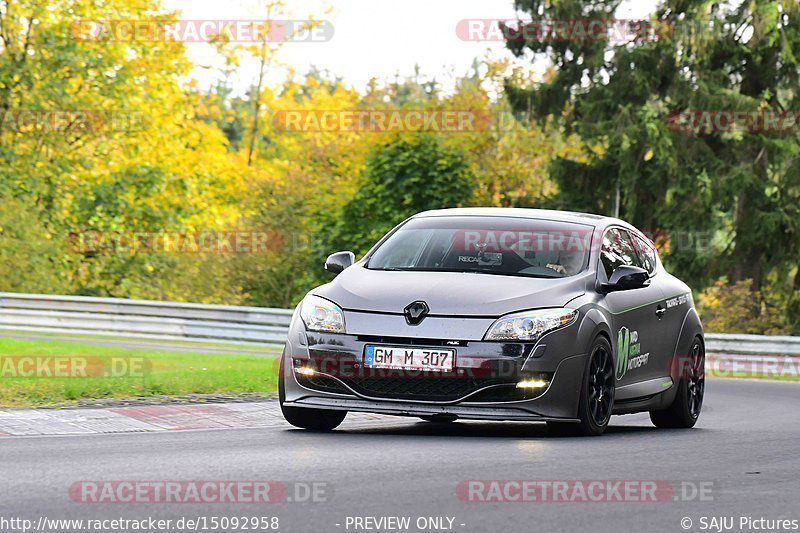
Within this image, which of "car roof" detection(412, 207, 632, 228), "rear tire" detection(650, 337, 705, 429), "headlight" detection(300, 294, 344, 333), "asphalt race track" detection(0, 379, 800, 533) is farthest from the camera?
"rear tire" detection(650, 337, 705, 429)

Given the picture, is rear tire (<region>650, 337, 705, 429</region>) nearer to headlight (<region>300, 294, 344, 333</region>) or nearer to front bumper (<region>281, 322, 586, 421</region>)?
front bumper (<region>281, 322, 586, 421</region>)

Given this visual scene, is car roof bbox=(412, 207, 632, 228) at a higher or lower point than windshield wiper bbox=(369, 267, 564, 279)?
higher

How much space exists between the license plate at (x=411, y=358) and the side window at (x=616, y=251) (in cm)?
195

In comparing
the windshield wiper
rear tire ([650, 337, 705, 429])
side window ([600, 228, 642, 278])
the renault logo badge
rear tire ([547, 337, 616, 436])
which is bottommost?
rear tire ([650, 337, 705, 429])

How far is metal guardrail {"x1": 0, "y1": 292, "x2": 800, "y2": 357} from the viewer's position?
27.1 meters

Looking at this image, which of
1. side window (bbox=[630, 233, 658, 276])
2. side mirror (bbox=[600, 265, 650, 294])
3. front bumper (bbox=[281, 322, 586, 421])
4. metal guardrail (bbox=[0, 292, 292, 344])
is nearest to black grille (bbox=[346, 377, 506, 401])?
front bumper (bbox=[281, 322, 586, 421])

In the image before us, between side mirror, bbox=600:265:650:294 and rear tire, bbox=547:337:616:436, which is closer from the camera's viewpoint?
rear tire, bbox=547:337:616:436

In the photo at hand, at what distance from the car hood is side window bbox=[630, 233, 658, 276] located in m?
1.90

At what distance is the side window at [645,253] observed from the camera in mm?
12516

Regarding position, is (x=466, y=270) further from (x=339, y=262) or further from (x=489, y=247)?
(x=339, y=262)

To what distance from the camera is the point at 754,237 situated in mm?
36438

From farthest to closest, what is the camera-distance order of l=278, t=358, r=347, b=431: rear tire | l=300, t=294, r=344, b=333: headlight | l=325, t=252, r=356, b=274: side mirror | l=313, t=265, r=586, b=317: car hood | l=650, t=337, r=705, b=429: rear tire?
l=650, t=337, r=705, b=429: rear tire < l=325, t=252, r=356, b=274: side mirror < l=278, t=358, r=347, b=431: rear tire < l=300, t=294, r=344, b=333: headlight < l=313, t=265, r=586, b=317: car hood

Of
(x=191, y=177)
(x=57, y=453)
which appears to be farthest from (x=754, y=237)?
(x=57, y=453)

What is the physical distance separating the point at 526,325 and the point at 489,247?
1.23m
